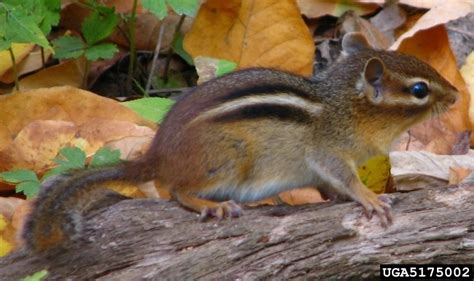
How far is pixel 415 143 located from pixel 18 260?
2363 millimetres

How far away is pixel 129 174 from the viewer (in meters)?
4.09

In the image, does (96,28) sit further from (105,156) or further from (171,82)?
(105,156)

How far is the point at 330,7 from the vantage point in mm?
6500

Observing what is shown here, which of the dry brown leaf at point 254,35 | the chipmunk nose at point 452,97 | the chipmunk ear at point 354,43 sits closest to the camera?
the chipmunk nose at point 452,97

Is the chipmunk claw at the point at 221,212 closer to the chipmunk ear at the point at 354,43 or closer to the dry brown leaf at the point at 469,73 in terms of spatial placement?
the chipmunk ear at the point at 354,43

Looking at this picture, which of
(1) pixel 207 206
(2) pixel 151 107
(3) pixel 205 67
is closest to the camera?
(1) pixel 207 206

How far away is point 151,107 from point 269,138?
1.22m

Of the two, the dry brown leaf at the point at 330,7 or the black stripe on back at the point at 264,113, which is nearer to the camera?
the black stripe on back at the point at 264,113

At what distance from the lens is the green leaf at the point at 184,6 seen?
506 cm

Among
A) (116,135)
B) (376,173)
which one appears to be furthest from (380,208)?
(116,135)

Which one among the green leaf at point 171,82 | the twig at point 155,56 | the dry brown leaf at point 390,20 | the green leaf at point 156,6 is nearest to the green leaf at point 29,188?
the green leaf at point 156,6

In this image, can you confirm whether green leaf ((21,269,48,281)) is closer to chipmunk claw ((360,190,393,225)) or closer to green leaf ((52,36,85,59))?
chipmunk claw ((360,190,393,225))

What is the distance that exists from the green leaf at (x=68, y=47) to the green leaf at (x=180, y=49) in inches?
26.6

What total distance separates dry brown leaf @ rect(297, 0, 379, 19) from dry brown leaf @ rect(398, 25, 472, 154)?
0.89 meters
